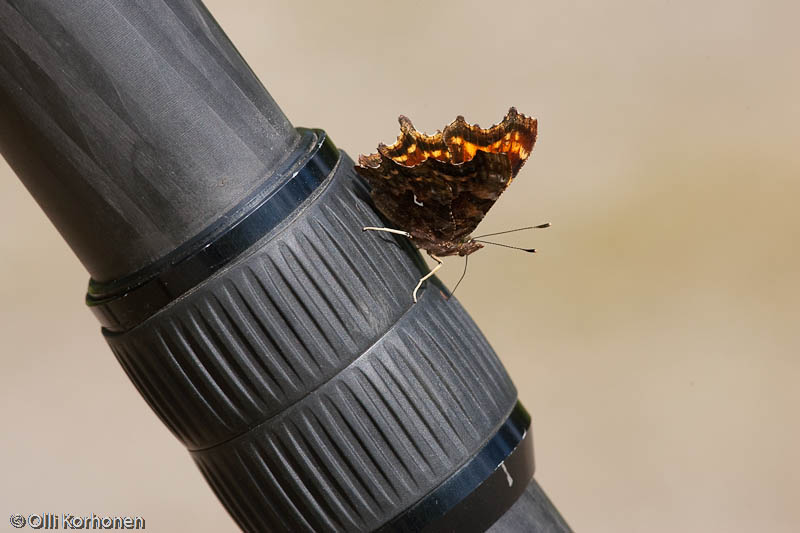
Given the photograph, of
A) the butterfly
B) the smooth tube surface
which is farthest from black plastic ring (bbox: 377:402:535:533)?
the smooth tube surface

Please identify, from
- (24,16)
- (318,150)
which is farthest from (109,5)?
(318,150)

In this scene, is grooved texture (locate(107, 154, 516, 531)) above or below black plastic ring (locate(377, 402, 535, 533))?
above

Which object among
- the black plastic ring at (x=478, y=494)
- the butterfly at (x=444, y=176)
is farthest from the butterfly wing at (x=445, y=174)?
the black plastic ring at (x=478, y=494)

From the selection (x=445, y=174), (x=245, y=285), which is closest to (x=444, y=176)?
(x=445, y=174)

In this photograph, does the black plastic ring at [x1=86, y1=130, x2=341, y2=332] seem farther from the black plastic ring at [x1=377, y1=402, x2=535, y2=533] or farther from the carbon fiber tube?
the black plastic ring at [x1=377, y1=402, x2=535, y2=533]

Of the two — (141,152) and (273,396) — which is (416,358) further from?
(141,152)

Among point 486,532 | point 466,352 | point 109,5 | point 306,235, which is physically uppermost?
point 109,5

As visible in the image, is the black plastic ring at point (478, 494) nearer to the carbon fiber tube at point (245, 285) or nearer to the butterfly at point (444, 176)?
the carbon fiber tube at point (245, 285)
